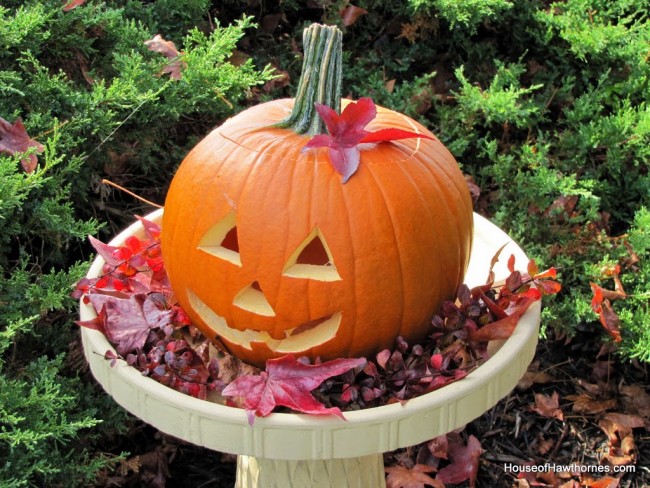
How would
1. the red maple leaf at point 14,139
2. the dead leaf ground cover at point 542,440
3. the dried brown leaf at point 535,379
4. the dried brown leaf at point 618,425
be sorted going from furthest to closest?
the dried brown leaf at point 535,379 → the dried brown leaf at point 618,425 → the dead leaf ground cover at point 542,440 → the red maple leaf at point 14,139

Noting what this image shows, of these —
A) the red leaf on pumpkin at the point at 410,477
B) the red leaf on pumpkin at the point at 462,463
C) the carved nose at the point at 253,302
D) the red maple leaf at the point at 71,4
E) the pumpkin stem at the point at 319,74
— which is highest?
the pumpkin stem at the point at 319,74

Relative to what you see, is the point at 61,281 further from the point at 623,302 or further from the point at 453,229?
the point at 623,302

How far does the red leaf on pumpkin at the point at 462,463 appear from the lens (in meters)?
2.22

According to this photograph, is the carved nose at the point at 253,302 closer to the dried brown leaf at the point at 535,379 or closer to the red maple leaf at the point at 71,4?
the red maple leaf at the point at 71,4

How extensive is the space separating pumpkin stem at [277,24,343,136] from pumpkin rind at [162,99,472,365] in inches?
1.9

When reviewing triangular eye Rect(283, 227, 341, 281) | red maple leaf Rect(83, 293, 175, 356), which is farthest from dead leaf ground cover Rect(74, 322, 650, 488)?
triangular eye Rect(283, 227, 341, 281)

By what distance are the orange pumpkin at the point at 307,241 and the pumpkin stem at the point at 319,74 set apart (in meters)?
0.05

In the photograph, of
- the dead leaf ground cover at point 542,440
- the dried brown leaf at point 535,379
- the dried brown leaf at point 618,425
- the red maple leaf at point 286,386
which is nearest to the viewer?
the red maple leaf at point 286,386

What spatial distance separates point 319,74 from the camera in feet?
4.25

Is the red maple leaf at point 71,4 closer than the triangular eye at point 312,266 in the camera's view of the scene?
No

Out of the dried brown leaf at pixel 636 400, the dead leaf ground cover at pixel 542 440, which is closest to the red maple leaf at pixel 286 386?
the dead leaf ground cover at pixel 542 440

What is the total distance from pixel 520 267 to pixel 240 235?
0.63 metres

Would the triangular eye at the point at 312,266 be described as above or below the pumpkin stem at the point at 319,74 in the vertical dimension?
below

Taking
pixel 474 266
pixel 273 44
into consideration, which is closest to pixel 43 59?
pixel 273 44
